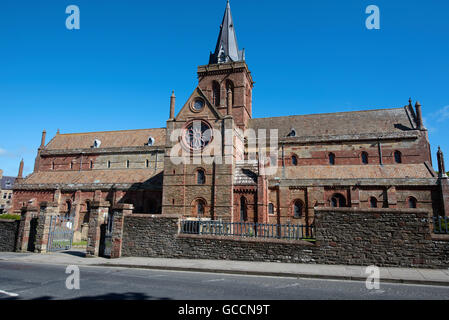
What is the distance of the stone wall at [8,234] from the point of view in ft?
60.1

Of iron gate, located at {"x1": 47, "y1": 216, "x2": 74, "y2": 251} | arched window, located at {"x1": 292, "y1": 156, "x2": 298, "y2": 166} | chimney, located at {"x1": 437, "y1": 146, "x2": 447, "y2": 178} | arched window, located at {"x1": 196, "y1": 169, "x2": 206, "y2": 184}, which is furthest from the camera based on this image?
arched window, located at {"x1": 292, "y1": 156, "x2": 298, "y2": 166}

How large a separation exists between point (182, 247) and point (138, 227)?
8.94 feet

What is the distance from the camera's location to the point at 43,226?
17.4m

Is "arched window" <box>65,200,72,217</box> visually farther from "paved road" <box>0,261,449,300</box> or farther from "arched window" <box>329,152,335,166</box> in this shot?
"arched window" <box>329,152,335,166</box>

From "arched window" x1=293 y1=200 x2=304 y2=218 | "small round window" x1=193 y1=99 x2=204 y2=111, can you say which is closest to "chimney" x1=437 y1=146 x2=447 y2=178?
"arched window" x1=293 y1=200 x2=304 y2=218

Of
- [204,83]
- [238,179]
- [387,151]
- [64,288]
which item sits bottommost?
[64,288]

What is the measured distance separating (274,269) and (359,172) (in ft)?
68.6

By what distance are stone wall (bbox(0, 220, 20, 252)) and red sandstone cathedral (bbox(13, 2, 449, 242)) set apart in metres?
8.13

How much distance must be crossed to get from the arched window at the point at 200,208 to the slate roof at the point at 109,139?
1414cm

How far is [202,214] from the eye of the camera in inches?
1033

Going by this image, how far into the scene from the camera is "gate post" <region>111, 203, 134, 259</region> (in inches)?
593

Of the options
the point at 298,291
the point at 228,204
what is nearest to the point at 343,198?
the point at 228,204

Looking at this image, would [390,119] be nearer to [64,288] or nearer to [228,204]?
[228,204]
